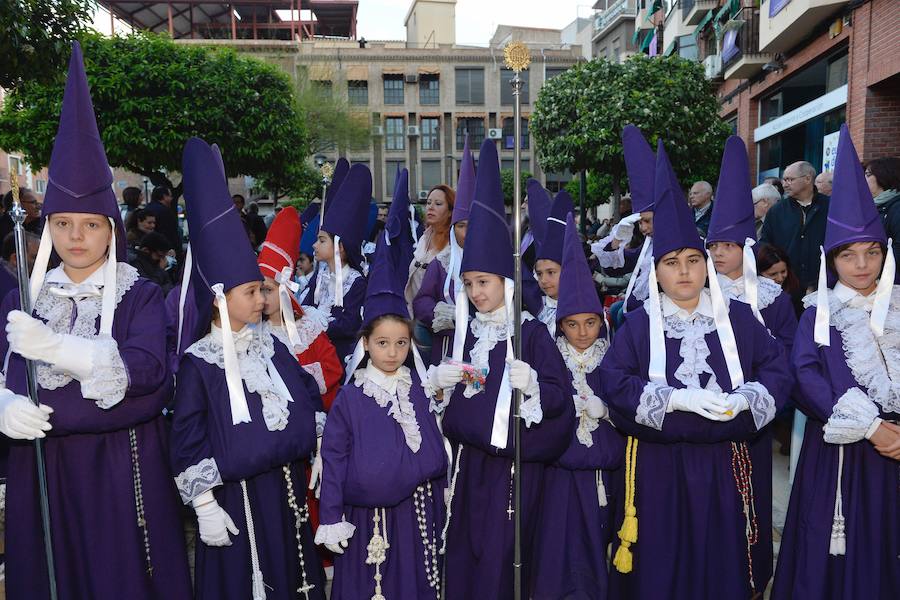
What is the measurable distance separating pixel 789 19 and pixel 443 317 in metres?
11.5

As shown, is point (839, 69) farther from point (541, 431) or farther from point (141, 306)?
point (141, 306)

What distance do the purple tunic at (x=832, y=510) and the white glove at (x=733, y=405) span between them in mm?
431

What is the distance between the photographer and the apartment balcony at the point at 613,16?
3834cm

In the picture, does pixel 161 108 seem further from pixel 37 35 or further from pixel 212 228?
pixel 212 228

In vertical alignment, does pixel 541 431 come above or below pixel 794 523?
above

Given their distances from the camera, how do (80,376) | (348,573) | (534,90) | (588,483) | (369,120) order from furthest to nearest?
(534,90) → (369,120) → (588,483) → (348,573) → (80,376)

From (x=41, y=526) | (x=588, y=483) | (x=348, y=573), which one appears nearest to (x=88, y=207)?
(x=41, y=526)

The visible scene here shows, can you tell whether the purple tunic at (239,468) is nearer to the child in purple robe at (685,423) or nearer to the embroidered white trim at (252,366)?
the embroidered white trim at (252,366)

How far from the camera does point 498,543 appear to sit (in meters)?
3.21

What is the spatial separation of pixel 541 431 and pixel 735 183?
6.30 feet

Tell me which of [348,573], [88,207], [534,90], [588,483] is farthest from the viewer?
[534,90]

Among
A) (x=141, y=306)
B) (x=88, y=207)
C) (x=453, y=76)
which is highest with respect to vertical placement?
A: (x=453, y=76)

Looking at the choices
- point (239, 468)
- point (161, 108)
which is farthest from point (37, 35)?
point (161, 108)

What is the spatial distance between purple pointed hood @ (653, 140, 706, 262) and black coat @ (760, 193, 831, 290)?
2.97m
